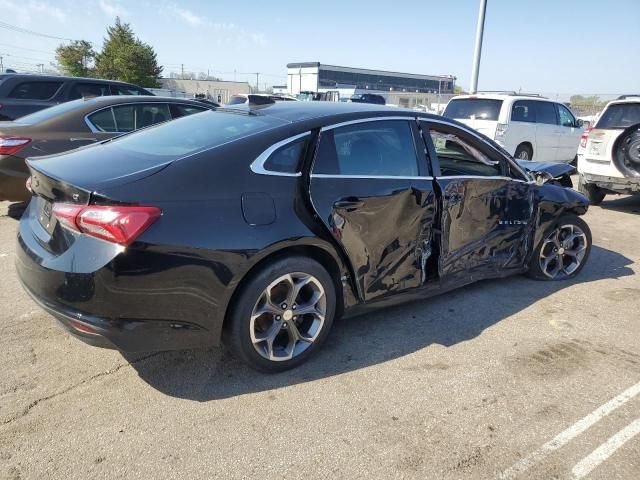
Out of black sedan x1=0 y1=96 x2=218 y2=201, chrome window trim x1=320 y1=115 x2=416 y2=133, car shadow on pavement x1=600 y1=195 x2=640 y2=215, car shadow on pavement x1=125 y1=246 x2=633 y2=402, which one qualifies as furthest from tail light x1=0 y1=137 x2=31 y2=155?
car shadow on pavement x1=600 y1=195 x2=640 y2=215

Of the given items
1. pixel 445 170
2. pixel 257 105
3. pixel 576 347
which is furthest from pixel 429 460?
pixel 257 105

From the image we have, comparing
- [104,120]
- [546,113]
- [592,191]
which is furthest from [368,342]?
[546,113]

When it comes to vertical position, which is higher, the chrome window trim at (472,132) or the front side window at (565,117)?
the front side window at (565,117)

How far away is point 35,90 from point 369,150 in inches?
265

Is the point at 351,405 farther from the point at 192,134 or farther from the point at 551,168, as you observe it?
the point at 551,168

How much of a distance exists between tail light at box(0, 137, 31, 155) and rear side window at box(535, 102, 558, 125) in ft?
34.2

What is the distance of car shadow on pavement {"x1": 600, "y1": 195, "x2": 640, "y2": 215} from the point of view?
870 centimetres

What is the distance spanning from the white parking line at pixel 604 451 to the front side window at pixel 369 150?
199 centimetres

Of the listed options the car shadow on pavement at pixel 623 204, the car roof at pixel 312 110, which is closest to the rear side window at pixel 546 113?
the car shadow on pavement at pixel 623 204

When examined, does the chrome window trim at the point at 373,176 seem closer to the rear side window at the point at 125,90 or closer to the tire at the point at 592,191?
the tire at the point at 592,191

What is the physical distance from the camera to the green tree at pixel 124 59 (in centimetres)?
4372

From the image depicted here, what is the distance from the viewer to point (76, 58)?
149 feet

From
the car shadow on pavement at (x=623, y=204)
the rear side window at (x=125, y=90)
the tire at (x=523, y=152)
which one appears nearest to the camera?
the rear side window at (x=125, y=90)

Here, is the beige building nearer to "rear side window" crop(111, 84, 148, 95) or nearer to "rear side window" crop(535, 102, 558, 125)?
"rear side window" crop(535, 102, 558, 125)
